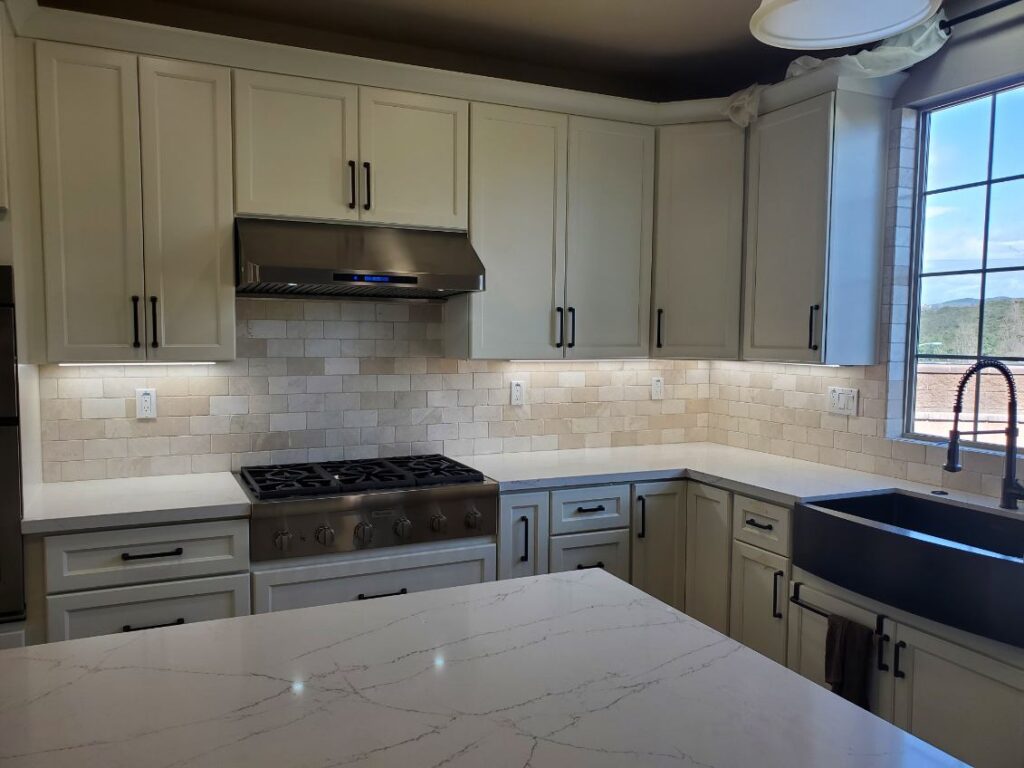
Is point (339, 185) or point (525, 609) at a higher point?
point (339, 185)

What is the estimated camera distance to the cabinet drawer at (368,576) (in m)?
2.54

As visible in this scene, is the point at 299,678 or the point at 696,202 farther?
the point at 696,202

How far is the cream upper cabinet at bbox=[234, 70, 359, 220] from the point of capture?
271cm

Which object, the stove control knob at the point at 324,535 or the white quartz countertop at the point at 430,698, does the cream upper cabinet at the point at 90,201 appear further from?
the white quartz countertop at the point at 430,698

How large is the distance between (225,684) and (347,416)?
2128 mm

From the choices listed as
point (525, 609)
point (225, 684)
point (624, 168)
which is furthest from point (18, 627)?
point (624, 168)

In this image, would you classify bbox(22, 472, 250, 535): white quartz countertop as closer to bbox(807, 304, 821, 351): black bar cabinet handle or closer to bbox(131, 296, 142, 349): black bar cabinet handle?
→ bbox(131, 296, 142, 349): black bar cabinet handle

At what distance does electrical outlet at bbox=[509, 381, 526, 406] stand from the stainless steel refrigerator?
199cm

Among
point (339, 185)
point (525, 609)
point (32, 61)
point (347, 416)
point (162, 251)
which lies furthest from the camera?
point (347, 416)

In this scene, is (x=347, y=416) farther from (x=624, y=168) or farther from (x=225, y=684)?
(x=225, y=684)

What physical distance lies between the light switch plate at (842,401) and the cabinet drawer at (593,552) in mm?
1036

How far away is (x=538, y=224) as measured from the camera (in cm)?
323

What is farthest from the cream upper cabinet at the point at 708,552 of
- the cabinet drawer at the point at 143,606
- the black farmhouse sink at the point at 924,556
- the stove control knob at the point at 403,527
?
the cabinet drawer at the point at 143,606

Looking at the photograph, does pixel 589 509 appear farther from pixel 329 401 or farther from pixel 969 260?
pixel 969 260
